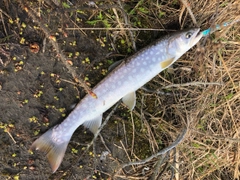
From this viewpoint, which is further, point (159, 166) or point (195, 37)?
point (159, 166)

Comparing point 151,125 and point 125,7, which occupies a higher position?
point 125,7

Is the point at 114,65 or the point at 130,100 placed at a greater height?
the point at 114,65

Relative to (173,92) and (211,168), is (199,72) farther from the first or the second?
(211,168)

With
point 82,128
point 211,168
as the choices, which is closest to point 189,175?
point 211,168

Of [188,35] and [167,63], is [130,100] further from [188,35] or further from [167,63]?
[188,35]

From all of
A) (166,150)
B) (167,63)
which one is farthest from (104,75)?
(166,150)

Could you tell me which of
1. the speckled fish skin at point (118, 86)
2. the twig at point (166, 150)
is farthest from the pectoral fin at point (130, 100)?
the twig at point (166, 150)

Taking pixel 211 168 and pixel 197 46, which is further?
pixel 211 168
